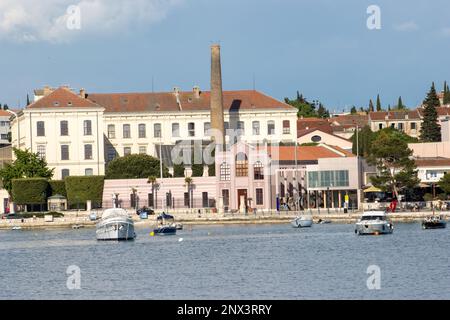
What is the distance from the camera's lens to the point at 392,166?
112m

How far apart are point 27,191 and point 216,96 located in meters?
27.4

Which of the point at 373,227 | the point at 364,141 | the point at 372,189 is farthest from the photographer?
the point at 364,141

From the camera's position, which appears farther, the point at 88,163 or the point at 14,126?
the point at 14,126

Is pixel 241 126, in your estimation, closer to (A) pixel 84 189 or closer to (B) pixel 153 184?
(B) pixel 153 184

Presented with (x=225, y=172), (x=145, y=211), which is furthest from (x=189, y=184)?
(x=145, y=211)

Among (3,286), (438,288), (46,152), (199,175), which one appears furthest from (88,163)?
(438,288)

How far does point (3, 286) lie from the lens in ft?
177

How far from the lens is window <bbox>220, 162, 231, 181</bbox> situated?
114688 mm

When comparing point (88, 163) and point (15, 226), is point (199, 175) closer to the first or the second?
point (88, 163)

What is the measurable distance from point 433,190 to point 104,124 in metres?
42.8

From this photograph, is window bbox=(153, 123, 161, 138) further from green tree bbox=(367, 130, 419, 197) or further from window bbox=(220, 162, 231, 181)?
green tree bbox=(367, 130, 419, 197)

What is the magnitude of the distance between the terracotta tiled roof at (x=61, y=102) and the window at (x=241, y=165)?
2639 centimetres

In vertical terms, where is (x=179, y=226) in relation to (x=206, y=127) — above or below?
below

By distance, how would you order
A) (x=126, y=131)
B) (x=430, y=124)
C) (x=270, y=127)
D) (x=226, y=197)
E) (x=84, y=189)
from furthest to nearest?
(x=430, y=124) → (x=270, y=127) → (x=126, y=131) → (x=84, y=189) → (x=226, y=197)
